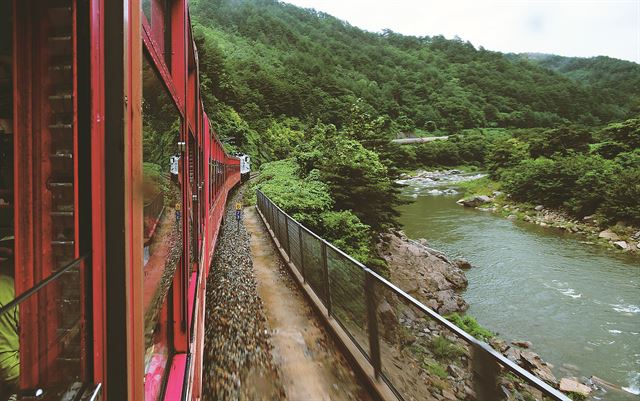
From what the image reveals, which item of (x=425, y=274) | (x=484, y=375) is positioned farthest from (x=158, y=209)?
(x=425, y=274)

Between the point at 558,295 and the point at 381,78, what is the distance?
10996 centimetres

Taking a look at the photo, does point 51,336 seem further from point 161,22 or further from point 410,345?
point 410,345

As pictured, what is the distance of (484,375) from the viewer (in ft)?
8.16

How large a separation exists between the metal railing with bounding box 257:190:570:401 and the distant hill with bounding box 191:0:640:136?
50.7m

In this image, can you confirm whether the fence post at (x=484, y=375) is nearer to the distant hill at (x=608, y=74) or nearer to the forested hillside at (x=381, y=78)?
the forested hillside at (x=381, y=78)

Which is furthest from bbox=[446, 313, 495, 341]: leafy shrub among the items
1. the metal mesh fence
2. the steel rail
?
the steel rail

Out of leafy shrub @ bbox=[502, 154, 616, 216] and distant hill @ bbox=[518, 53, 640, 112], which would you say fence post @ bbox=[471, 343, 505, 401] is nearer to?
leafy shrub @ bbox=[502, 154, 616, 216]

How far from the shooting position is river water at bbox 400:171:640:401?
959 cm

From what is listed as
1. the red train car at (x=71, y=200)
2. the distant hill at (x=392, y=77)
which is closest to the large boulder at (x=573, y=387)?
the red train car at (x=71, y=200)

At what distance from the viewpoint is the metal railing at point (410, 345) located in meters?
2.38

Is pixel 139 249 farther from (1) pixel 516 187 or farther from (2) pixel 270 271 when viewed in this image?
(1) pixel 516 187

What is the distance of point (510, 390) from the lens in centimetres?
240

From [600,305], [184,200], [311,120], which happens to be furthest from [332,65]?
[184,200]

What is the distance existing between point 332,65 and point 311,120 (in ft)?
169
